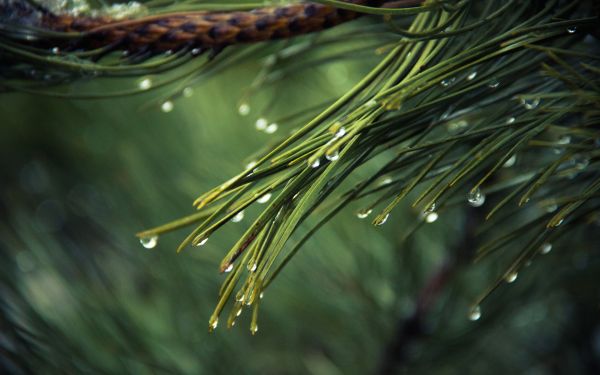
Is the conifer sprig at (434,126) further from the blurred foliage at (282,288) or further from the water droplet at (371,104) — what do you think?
the blurred foliage at (282,288)

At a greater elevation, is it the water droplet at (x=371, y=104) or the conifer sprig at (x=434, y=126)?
the water droplet at (x=371, y=104)

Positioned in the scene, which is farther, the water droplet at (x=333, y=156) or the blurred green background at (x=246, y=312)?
the blurred green background at (x=246, y=312)

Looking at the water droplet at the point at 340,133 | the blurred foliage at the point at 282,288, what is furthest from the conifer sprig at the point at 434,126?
the blurred foliage at the point at 282,288

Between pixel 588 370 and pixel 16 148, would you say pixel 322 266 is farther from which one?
pixel 16 148

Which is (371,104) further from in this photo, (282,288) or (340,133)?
(282,288)

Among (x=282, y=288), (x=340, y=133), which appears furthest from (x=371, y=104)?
(x=282, y=288)

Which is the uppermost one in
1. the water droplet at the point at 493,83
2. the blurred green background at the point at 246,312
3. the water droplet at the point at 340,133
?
the water droplet at the point at 340,133

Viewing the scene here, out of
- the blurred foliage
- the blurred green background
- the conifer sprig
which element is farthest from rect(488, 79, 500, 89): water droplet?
the blurred green background
